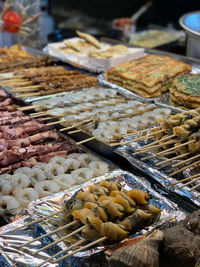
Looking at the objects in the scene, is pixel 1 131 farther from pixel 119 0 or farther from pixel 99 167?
pixel 119 0

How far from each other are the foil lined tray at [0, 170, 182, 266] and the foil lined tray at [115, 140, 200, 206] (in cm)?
15

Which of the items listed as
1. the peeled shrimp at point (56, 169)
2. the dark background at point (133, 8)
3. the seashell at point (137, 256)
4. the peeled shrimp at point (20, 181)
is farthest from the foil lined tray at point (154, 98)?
the dark background at point (133, 8)

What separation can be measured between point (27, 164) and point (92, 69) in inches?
93.3

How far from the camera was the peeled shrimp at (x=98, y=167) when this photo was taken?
8.63ft

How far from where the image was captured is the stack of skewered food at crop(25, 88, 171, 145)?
10.1 ft

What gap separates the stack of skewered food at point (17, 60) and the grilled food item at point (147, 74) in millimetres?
1226

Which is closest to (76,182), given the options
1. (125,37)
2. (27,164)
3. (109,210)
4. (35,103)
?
(27,164)

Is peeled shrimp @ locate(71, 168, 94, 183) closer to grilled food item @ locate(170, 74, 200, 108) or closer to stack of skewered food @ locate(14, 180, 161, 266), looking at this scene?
stack of skewered food @ locate(14, 180, 161, 266)

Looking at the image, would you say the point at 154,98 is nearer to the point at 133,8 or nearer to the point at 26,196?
the point at 26,196

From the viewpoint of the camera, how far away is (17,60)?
16.8 feet

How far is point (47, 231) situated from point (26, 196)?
0.49 metres

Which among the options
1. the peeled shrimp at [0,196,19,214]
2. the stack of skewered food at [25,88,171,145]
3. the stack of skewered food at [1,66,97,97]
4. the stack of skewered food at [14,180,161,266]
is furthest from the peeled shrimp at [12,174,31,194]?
the stack of skewered food at [1,66,97,97]

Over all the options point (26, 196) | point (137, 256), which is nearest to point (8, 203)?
point (26, 196)

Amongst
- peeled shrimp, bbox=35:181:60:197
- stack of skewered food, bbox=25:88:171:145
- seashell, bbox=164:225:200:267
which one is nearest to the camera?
seashell, bbox=164:225:200:267
